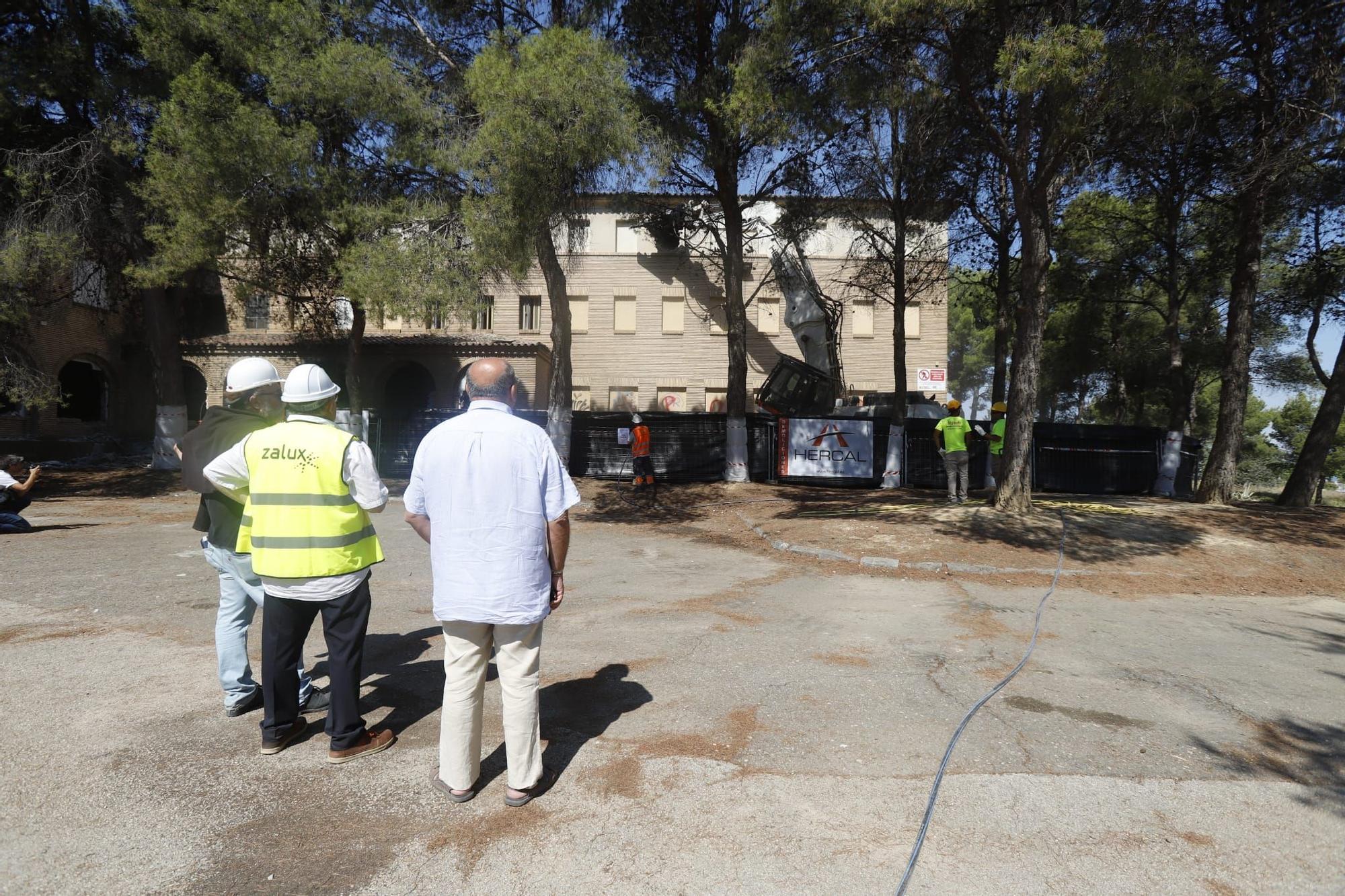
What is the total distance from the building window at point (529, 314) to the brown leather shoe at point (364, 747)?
92.3ft

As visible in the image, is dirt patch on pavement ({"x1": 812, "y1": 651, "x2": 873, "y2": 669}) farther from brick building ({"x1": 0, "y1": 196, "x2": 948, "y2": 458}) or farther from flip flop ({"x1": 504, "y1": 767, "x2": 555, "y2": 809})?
brick building ({"x1": 0, "y1": 196, "x2": 948, "y2": 458})

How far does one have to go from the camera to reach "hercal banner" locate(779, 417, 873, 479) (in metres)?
16.4

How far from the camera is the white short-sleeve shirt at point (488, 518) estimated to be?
2.87 metres

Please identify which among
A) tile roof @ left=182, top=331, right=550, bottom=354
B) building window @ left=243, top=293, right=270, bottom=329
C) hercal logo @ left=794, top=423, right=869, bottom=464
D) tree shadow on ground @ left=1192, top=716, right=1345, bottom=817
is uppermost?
building window @ left=243, top=293, right=270, bottom=329

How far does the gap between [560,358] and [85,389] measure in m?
20.8

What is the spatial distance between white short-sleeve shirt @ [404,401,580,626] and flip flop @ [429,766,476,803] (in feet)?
2.39

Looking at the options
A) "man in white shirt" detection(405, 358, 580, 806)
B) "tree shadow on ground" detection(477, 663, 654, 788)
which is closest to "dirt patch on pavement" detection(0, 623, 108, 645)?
"tree shadow on ground" detection(477, 663, 654, 788)

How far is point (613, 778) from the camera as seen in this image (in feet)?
10.5

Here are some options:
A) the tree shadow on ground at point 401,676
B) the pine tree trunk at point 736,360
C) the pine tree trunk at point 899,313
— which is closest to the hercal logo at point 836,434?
the pine tree trunk at point 736,360

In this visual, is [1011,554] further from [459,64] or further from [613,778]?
[459,64]

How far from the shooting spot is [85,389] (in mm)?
26109

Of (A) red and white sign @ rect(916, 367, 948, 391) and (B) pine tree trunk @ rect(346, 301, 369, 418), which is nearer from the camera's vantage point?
(B) pine tree trunk @ rect(346, 301, 369, 418)

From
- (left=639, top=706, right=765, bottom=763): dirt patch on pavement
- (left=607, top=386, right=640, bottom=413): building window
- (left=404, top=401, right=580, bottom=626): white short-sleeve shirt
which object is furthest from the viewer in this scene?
(left=607, top=386, right=640, bottom=413): building window

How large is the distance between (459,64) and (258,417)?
45.0 ft
